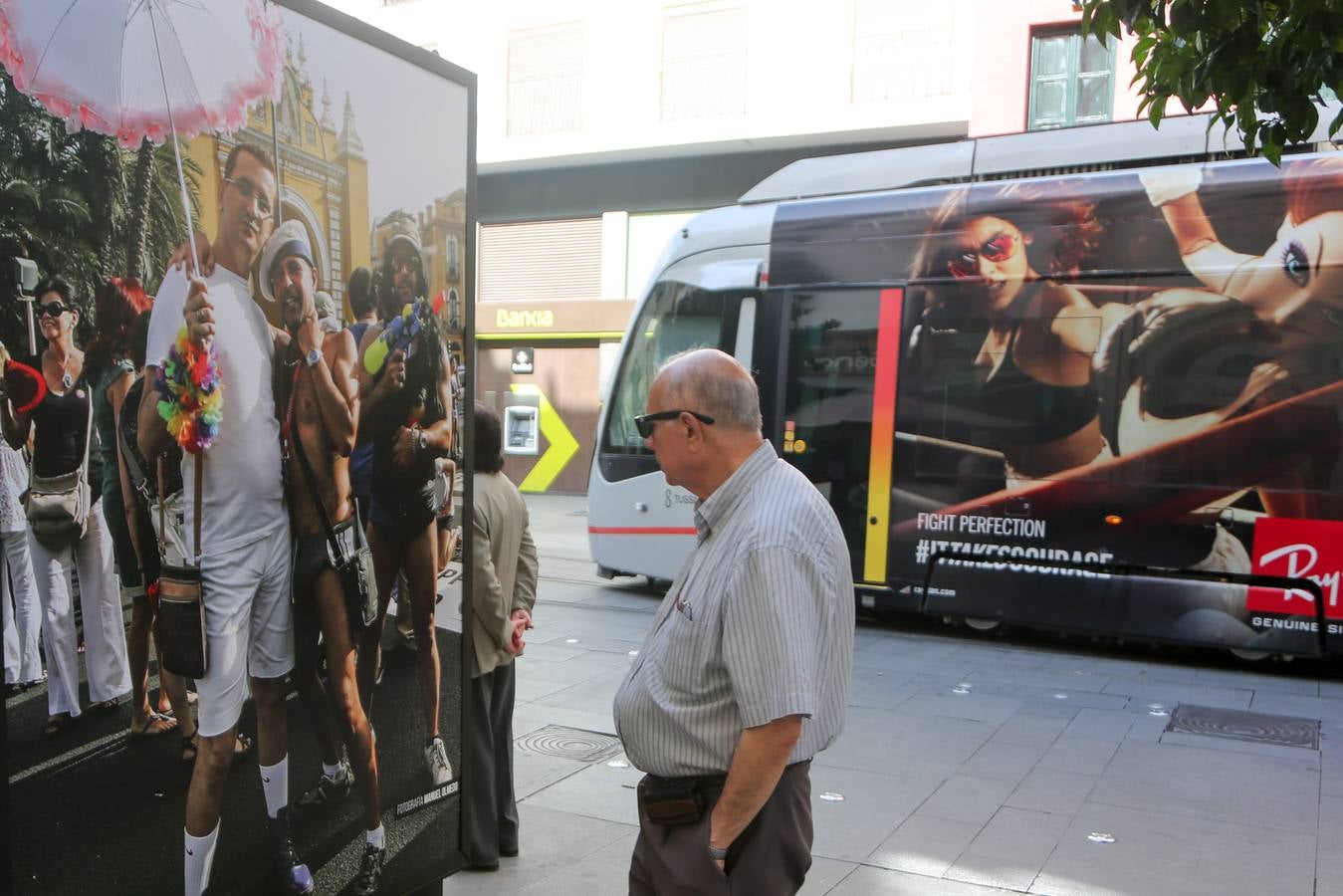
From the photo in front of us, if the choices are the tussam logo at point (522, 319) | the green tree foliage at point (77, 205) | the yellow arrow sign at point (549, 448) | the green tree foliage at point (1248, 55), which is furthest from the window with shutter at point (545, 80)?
the green tree foliage at point (77, 205)

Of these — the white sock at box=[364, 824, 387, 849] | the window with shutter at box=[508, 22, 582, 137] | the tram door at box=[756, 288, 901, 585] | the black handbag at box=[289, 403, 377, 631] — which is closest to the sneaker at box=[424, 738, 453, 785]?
the white sock at box=[364, 824, 387, 849]

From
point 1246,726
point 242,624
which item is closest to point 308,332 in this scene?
point 242,624

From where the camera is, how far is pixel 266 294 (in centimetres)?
293

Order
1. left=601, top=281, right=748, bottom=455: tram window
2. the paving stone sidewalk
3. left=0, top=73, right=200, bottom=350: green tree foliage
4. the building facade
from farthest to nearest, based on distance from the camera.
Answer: the building facade < left=601, top=281, right=748, bottom=455: tram window < the paving stone sidewalk < left=0, top=73, right=200, bottom=350: green tree foliage

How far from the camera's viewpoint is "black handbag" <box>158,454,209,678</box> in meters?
2.74

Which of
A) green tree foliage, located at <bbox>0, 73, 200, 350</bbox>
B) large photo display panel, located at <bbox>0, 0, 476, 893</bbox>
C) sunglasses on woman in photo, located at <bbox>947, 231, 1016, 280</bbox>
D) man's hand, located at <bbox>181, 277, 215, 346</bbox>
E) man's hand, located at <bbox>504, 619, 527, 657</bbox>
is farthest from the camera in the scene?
sunglasses on woman in photo, located at <bbox>947, 231, 1016, 280</bbox>

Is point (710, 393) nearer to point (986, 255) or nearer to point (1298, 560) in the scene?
point (1298, 560)

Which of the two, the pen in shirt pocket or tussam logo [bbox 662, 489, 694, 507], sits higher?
the pen in shirt pocket

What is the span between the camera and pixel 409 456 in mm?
3447

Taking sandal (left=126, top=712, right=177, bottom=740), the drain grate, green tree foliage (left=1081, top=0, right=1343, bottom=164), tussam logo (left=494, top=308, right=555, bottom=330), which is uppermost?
green tree foliage (left=1081, top=0, right=1343, bottom=164)

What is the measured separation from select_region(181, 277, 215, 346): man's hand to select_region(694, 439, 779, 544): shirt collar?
4.00ft

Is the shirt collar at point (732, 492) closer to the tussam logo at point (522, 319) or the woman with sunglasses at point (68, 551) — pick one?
the woman with sunglasses at point (68, 551)

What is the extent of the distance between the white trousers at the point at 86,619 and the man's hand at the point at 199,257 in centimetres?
56

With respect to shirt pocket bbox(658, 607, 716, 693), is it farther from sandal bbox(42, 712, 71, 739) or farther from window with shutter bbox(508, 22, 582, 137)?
window with shutter bbox(508, 22, 582, 137)
